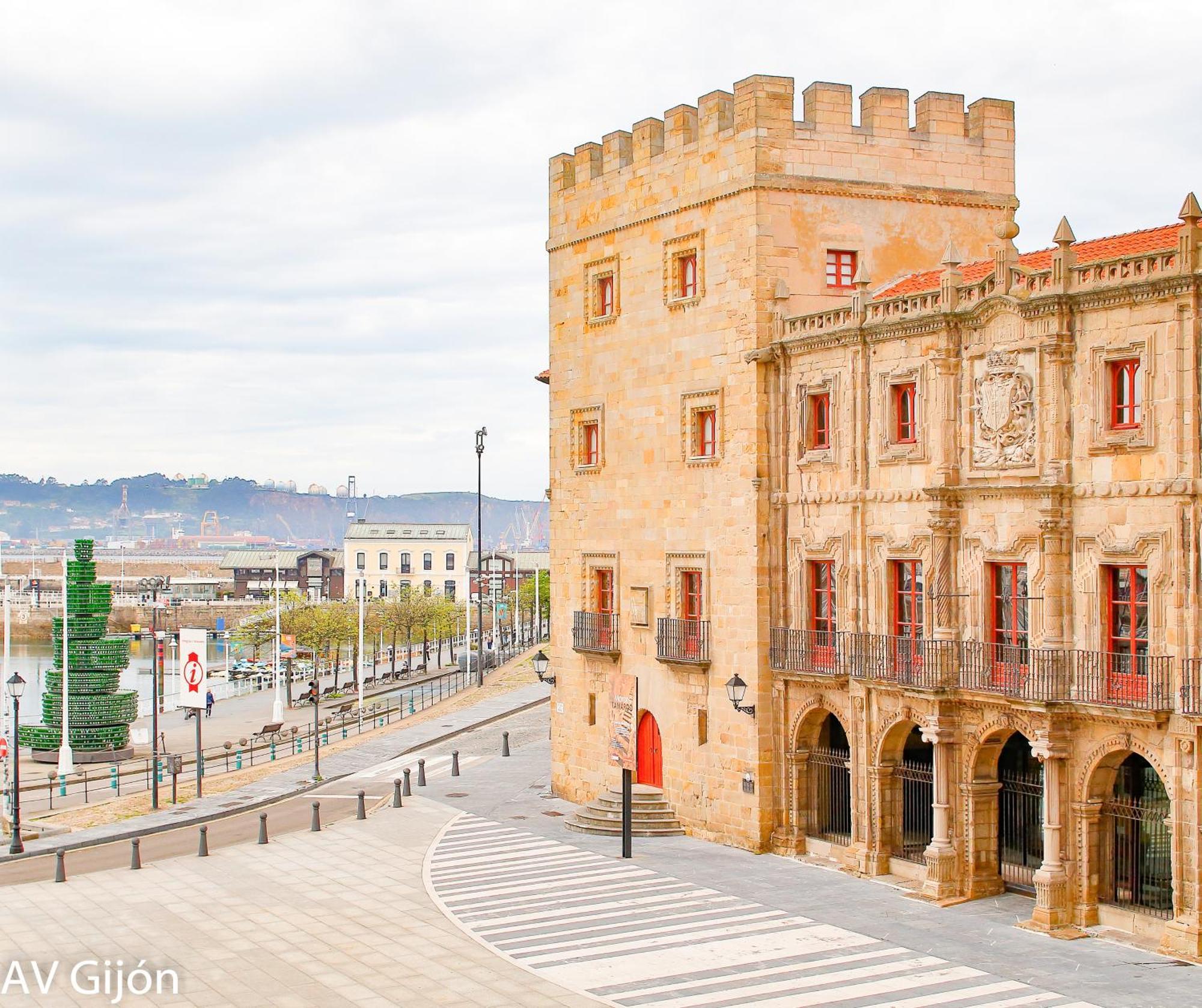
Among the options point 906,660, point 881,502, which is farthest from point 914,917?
point 881,502

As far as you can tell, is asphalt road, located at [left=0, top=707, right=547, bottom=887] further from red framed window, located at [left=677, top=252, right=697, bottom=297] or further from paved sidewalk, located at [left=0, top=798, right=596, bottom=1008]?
red framed window, located at [left=677, top=252, right=697, bottom=297]

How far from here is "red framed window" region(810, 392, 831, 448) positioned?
33.8 meters

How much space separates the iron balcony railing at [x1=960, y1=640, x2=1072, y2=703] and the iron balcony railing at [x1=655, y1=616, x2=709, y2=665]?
798cm

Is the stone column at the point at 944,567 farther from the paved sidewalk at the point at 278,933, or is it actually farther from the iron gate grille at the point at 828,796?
the paved sidewalk at the point at 278,933

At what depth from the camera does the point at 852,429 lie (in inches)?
1278

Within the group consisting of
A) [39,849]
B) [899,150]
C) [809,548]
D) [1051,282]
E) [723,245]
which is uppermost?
[899,150]

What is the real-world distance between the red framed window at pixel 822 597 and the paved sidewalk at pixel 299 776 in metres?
17.2

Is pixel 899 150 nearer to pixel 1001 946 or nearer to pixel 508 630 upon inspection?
pixel 1001 946

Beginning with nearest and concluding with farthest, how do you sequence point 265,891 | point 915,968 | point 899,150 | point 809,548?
point 915,968 → point 265,891 → point 809,548 → point 899,150

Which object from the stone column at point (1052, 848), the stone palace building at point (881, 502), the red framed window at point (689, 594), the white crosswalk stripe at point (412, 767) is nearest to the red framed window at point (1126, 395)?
the stone palace building at point (881, 502)

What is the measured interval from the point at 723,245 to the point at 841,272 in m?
2.86

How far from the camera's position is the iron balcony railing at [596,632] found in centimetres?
3938

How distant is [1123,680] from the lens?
26266 mm

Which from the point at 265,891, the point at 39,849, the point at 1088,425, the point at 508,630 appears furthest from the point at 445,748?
the point at 508,630
